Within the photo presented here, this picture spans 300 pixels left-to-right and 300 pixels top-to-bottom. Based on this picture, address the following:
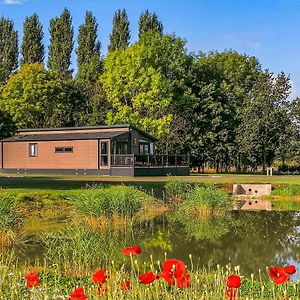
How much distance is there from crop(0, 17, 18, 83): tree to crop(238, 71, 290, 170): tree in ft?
89.0

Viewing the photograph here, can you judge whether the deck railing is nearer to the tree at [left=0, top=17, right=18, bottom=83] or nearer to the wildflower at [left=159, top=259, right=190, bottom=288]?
the tree at [left=0, top=17, right=18, bottom=83]

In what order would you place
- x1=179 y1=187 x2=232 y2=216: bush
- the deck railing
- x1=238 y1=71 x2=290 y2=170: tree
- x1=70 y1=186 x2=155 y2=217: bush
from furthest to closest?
x1=238 y1=71 x2=290 y2=170: tree, the deck railing, x1=179 y1=187 x2=232 y2=216: bush, x1=70 y1=186 x2=155 y2=217: bush

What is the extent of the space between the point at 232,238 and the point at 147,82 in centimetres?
3016

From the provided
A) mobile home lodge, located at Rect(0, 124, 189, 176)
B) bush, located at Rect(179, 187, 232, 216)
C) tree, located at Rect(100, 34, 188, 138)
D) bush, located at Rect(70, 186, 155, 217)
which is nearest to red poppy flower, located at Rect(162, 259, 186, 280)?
bush, located at Rect(70, 186, 155, 217)

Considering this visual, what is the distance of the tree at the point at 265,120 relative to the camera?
43156mm

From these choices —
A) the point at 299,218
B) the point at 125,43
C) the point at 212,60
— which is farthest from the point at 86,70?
the point at 299,218

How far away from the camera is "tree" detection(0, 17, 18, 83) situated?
59.2m

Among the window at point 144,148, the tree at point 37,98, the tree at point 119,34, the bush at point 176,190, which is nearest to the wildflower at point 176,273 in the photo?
the bush at point 176,190

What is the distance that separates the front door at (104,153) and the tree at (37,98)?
1235cm

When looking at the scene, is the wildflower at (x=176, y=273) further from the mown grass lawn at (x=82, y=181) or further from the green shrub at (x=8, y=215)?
the mown grass lawn at (x=82, y=181)

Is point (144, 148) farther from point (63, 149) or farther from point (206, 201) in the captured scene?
point (206, 201)

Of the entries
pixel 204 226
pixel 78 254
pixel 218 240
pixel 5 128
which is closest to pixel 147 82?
pixel 5 128

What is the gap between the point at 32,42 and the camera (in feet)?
201

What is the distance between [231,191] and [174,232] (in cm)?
1211
